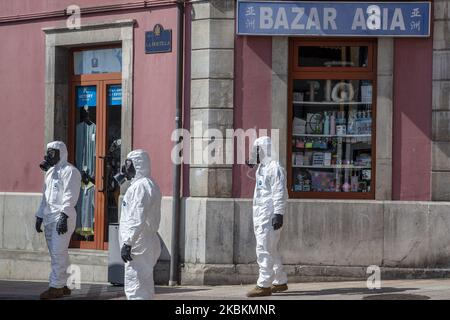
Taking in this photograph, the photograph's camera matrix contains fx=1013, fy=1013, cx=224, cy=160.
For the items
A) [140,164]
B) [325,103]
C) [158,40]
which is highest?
[158,40]

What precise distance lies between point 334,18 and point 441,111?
1.99m

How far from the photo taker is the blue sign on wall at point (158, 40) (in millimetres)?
14969

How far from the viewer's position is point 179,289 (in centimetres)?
1402

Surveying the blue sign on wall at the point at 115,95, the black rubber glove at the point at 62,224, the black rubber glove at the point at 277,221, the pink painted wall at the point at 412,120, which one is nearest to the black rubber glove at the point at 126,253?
the black rubber glove at the point at 277,221

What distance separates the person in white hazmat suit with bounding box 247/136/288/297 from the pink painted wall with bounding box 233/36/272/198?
4.58ft

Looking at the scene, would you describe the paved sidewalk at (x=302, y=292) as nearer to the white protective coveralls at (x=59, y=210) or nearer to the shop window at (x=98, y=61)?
the white protective coveralls at (x=59, y=210)

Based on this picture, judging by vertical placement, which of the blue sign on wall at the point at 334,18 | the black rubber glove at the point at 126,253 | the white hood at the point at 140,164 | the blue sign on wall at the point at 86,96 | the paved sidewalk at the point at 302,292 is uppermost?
the blue sign on wall at the point at 334,18

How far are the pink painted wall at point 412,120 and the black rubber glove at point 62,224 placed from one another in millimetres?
4580

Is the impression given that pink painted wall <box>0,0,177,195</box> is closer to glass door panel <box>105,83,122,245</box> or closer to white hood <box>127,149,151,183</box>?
glass door panel <box>105,83,122,245</box>

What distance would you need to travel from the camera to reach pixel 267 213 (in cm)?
1287

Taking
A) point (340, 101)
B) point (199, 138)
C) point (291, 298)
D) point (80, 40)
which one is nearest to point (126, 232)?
point (291, 298)

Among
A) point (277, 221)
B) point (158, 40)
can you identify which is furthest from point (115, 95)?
point (277, 221)

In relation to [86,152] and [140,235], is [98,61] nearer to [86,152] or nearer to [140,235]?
[86,152]

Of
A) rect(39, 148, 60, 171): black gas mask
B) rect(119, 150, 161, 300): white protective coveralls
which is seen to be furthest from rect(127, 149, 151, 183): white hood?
rect(39, 148, 60, 171): black gas mask
